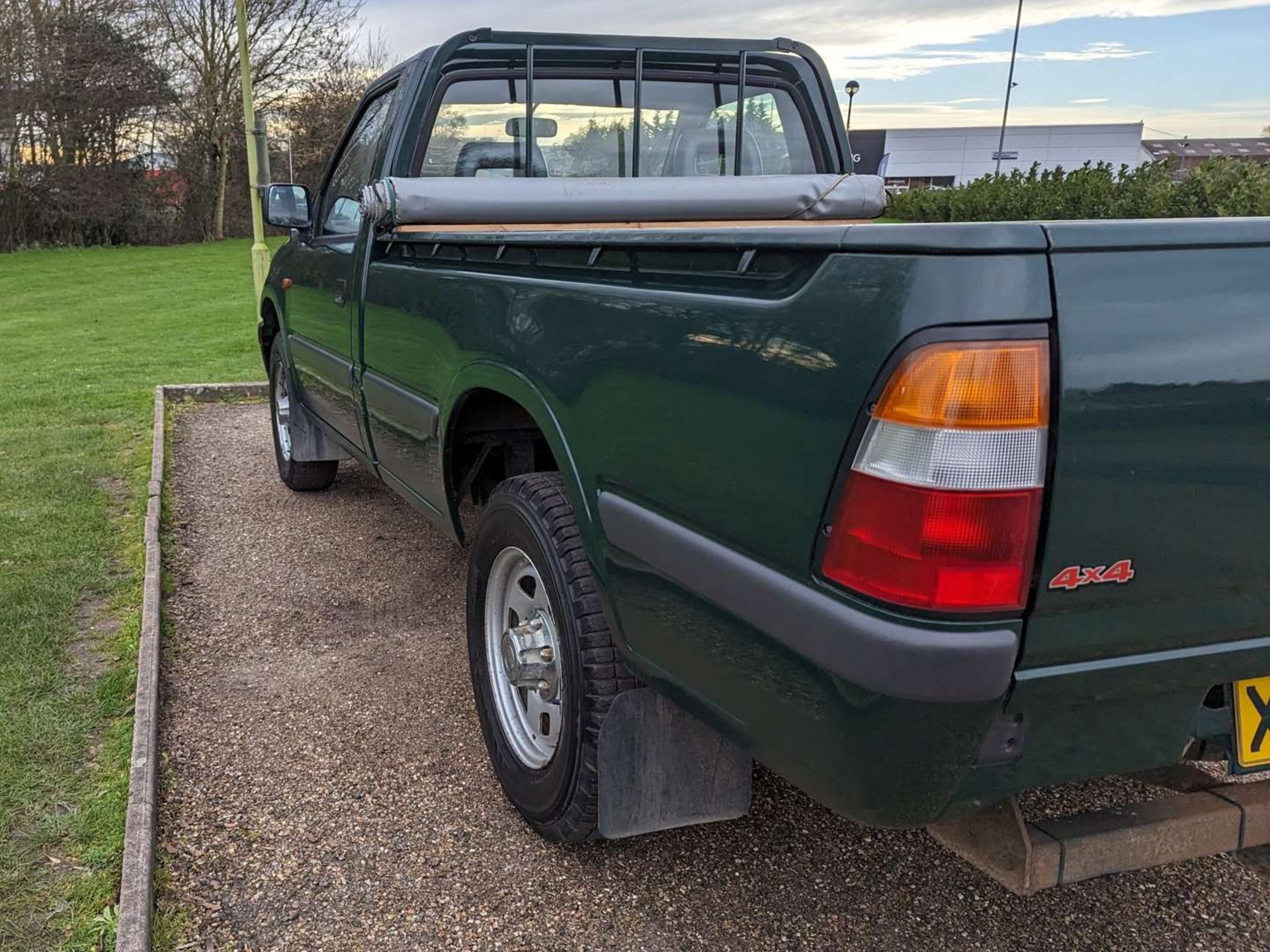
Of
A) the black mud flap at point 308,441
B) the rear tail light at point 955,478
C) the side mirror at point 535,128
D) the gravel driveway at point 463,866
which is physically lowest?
the gravel driveway at point 463,866

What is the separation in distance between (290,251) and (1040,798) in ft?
13.1

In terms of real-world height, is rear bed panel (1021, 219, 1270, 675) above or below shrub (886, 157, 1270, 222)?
below

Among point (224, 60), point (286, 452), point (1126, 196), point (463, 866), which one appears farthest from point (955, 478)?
point (224, 60)

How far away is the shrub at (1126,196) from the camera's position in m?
4.71

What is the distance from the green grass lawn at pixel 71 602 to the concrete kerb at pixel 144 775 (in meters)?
0.06

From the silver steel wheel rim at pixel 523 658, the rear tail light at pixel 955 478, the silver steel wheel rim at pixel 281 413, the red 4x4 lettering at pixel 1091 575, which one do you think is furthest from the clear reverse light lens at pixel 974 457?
the silver steel wheel rim at pixel 281 413

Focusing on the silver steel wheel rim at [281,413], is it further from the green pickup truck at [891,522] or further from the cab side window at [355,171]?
the green pickup truck at [891,522]

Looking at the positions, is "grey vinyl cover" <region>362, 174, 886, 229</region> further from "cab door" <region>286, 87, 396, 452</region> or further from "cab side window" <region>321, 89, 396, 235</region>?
"cab side window" <region>321, 89, 396, 235</region>

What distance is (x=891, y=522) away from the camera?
4.89 ft

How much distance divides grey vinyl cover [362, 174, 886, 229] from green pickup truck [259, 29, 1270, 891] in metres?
0.73

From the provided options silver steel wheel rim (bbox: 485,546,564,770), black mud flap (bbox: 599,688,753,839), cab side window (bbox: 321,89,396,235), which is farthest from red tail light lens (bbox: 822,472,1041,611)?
cab side window (bbox: 321,89,396,235)

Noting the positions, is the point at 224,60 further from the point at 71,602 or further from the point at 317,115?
the point at 71,602

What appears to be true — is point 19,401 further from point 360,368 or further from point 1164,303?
point 1164,303

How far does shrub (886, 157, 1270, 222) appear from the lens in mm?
4715
